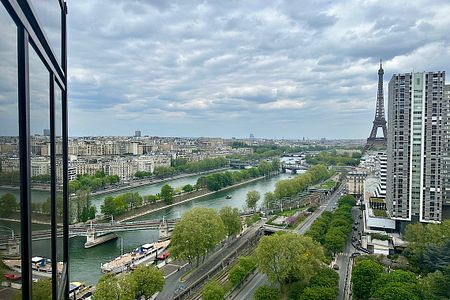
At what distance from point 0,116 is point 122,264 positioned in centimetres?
843

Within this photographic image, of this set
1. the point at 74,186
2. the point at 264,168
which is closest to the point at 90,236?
the point at 74,186

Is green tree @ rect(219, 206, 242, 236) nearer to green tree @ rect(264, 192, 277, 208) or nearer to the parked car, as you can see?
the parked car

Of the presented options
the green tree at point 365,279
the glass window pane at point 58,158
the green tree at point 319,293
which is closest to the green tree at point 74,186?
the green tree at point 319,293

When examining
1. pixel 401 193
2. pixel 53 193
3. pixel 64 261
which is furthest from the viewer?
pixel 401 193

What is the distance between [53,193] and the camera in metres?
1.05

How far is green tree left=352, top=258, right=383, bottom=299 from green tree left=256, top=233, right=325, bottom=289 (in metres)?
0.73

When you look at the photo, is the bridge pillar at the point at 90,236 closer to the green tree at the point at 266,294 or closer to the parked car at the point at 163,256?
the parked car at the point at 163,256

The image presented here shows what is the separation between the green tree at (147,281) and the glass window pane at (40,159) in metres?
5.58

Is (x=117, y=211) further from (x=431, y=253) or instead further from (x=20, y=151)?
(x=20, y=151)

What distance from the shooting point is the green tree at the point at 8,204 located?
0.55 m

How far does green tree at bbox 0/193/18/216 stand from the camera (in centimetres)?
55

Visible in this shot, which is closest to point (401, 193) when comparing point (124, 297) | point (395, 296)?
point (395, 296)

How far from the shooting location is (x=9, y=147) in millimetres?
586

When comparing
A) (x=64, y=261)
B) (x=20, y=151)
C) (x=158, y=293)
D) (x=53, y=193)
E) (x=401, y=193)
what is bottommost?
(x=158, y=293)
